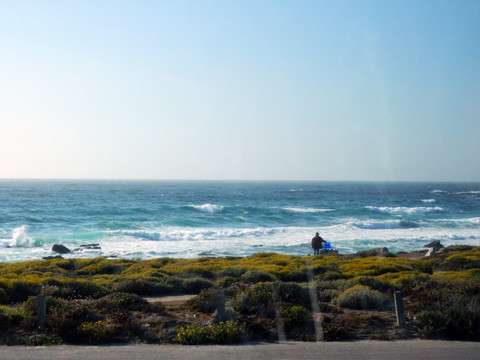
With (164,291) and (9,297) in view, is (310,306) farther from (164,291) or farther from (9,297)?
(9,297)

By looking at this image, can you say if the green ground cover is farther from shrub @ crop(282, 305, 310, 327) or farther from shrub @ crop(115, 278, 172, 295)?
shrub @ crop(115, 278, 172, 295)

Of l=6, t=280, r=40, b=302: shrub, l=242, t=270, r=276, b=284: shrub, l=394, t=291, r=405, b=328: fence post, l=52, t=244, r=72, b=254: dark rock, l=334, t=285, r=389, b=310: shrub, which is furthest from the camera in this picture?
l=52, t=244, r=72, b=254: dark rock

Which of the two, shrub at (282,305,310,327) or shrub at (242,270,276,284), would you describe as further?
shrub at (242,270,276,284)

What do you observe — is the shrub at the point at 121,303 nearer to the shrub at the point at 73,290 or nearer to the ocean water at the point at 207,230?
the shrub at the point at 73,290

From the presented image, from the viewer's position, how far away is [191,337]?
Result: 29.4ft

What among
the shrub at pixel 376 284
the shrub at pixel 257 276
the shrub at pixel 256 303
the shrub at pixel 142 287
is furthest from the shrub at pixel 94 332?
the shrub at pixel 376 284

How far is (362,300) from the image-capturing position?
36.9ft

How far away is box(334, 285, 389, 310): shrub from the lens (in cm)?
1118

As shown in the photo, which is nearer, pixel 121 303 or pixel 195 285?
pixel 121 303

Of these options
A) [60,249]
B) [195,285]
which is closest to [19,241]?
[60,249]

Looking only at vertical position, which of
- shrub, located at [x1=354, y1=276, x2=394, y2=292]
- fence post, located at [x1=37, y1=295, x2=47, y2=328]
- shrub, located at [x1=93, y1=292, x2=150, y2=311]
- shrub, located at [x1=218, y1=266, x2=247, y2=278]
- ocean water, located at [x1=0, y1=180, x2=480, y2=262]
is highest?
fence post, located at [x1=37, y1=295, x2=47, y2=328]

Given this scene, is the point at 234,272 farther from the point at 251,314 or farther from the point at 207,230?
the point at 207,230

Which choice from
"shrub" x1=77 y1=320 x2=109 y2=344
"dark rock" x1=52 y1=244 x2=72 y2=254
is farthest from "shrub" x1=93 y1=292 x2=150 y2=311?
"dark rock" x1=52 y1=244 x2=72 y2=254

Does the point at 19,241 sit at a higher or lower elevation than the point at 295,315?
lower
